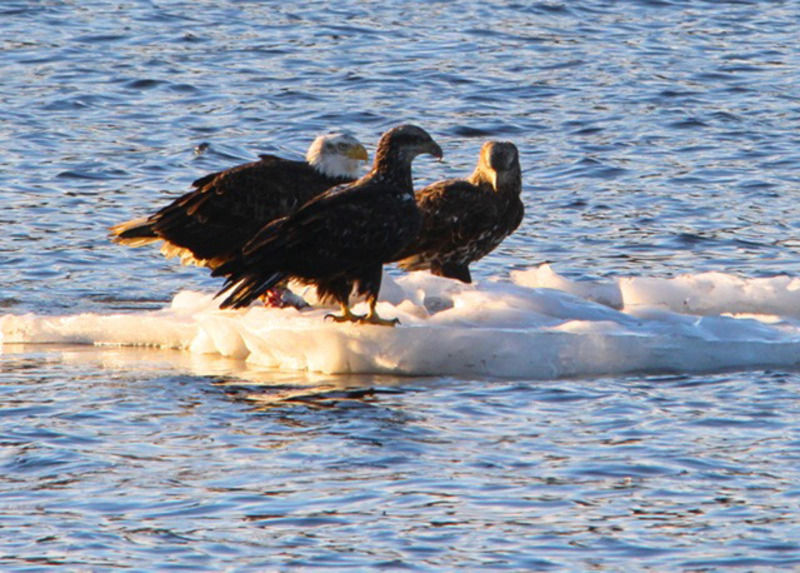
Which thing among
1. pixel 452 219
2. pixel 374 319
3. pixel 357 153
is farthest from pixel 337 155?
pixel 374 319

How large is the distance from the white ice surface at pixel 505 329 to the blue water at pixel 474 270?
22 centimetres

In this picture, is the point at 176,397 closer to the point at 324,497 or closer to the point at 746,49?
the point at 324,497

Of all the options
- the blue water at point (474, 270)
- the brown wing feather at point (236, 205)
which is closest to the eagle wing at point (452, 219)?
the brown wing feather at point (236, 205)

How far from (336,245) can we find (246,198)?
1.14 m

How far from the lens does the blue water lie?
743cm

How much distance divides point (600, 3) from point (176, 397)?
14667mm

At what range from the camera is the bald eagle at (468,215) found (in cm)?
1138

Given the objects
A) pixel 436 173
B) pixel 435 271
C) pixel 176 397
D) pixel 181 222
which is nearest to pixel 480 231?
pixel 435 271

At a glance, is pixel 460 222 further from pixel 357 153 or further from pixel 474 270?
pixel 474 270

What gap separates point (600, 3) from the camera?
76.4ft

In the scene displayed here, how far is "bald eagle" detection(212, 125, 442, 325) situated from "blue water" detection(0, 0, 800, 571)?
56 cm

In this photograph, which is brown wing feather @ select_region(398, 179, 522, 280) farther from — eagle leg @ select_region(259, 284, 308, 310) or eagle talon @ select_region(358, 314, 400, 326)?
eagle talon @ select_region(358, 314, 400, 326)

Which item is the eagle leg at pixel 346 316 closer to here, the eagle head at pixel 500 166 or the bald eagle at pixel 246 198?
the bald eagle at pixel 246 198

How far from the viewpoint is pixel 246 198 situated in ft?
36.4
